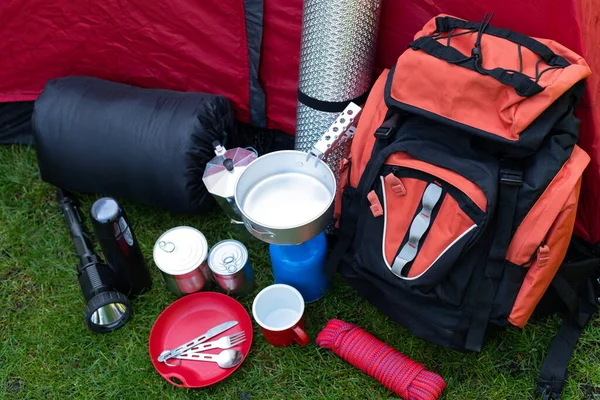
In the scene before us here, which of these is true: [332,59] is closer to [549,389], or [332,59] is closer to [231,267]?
[231,267]

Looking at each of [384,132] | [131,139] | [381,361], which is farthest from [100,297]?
[384,132]

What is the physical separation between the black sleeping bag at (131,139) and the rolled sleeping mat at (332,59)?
35cm

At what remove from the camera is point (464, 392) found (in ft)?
5.48

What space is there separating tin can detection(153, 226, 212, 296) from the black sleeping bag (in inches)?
6.0

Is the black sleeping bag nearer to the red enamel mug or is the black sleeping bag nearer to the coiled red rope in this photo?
the red enamel mug

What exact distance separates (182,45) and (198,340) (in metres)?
1.00

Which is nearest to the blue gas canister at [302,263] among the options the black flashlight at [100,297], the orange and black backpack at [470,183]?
the orange and black backpack at [470,183]

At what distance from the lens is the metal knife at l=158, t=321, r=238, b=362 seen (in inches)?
67.7

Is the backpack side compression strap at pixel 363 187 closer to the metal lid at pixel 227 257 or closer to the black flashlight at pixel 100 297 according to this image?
the metal lid at pixel 227 257

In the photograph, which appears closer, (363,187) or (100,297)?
(363,187)

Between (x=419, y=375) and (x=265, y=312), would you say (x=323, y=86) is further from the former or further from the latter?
(x=419, y=375)

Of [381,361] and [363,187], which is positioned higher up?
[363,187]

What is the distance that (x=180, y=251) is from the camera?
1.82m

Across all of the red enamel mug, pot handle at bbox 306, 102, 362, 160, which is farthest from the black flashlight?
pot handle at bbox 306, 102, 362, 160
